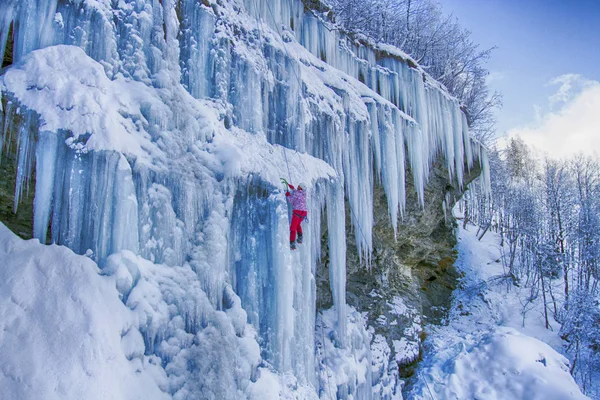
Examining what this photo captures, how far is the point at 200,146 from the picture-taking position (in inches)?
185

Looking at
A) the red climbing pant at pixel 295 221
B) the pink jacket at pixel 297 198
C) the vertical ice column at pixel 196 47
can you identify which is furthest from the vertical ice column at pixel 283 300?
the vertical ice column at pixel 196 47

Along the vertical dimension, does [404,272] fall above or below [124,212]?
below

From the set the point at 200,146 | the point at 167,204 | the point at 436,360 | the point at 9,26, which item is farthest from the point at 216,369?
the point at 436,360

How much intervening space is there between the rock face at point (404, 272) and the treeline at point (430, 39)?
11.0 ft

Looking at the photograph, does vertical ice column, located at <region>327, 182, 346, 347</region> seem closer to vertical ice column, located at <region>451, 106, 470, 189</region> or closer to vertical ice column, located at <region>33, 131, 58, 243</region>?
vertical ice column, located at <region>33, 131, 58, 243</region>

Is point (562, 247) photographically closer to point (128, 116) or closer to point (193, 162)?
point (193, 162)

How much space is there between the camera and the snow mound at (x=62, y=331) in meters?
2.97

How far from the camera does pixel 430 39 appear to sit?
1457cm

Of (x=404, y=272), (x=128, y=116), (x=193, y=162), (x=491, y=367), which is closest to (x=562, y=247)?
(x=404, y=272)

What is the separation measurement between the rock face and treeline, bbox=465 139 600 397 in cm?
271

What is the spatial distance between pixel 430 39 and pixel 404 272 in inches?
355

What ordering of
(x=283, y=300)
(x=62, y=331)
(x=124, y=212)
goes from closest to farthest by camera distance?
(x=62, y=331) → (x=124, y=212) → (x=283, y=300)

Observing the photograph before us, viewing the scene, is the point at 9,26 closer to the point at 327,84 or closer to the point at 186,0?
the point at 186,0

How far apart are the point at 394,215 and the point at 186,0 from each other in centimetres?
523
